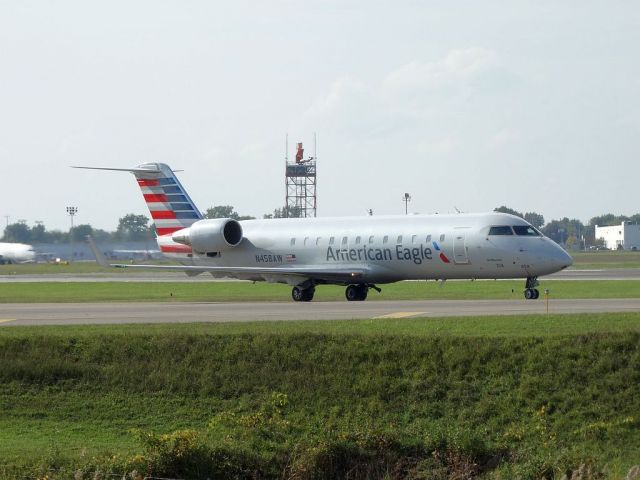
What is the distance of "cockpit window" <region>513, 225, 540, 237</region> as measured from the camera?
4647 cm

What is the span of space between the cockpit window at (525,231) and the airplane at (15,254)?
404 feet

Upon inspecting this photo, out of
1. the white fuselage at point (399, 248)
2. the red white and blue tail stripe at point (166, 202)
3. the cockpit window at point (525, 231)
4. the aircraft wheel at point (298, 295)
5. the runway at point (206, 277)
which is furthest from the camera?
the runway at point (206, 277)

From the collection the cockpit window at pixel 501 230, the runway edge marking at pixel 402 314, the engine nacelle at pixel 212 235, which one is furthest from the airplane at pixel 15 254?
the runway edge marking at pixel 402 314

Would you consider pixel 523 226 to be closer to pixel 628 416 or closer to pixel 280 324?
pixel 280 324

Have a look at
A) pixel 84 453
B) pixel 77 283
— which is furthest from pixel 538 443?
pixel 77 283

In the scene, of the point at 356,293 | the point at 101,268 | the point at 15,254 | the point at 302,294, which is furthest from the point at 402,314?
the point at 15,254

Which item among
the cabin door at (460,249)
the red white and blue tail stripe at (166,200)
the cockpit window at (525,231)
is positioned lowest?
the cabin door at (460,249)

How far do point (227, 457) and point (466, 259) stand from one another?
26.3 m

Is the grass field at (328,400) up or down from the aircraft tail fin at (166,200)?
down

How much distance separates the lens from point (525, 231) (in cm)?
4659

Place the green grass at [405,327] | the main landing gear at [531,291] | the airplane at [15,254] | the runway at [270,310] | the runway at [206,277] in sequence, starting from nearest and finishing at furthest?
1. the green grass at [405,327]
2. the runway at [270,310]
3. the main landing gear at [531,291]
4. the runway at [206,277]
5. the airplane at [15,254]

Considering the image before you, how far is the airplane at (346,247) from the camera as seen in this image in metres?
46.5

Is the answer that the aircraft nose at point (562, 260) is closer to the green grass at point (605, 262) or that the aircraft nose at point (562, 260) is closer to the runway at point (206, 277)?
the runway at point (206, 277)

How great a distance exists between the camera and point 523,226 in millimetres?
46781
